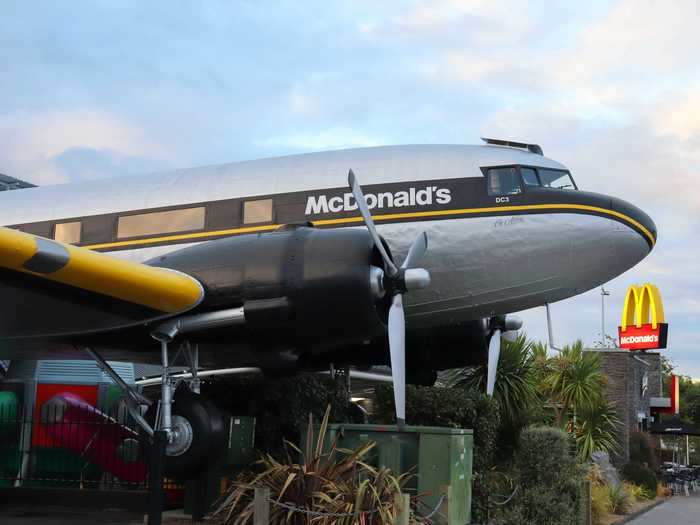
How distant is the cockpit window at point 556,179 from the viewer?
12500 millimetres

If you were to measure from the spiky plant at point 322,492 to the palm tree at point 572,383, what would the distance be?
45.8 feet

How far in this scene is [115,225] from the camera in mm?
13266

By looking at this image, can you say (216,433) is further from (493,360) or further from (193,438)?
(493,360)

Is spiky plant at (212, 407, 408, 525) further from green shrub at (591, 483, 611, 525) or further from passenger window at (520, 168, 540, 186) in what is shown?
green shrub at (591, 483, 611, 525)

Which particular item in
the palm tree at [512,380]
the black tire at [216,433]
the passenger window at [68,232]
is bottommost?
the black tire at [216,433]

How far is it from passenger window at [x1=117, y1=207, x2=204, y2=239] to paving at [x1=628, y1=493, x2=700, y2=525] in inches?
433

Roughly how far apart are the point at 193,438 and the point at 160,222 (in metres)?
4.22

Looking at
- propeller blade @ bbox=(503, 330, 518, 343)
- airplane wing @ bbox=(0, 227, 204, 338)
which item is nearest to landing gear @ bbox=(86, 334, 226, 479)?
airplane wing @ bbox=(0, 227, 204, 338)

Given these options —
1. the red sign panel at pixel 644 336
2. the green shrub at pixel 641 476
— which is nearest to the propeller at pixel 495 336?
the green shrub at pixel 641 476

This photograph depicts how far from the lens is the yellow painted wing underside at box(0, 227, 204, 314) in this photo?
873 cm

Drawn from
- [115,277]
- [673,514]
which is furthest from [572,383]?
[115,277]

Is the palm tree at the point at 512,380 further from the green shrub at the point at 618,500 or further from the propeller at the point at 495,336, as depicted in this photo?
the green shrub at the point at 618,500

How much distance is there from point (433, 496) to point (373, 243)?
333 centimetres

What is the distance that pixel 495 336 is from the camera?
52.2 ft
